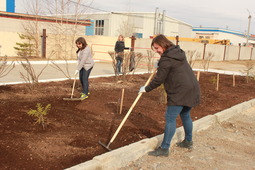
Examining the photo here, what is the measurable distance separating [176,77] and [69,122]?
192 cm

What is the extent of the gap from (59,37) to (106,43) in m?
3.55

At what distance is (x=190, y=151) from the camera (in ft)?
12.6

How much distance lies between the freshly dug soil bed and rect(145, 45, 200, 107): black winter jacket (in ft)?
3.14

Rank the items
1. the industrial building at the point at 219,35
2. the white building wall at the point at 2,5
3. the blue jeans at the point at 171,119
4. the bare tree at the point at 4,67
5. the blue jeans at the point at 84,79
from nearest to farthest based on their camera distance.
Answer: the blue jeans at the point at 171,119 < the bare tree at the point at 4,67 < the blue jeans at the point at 84,79 < the white building wall at the point at 2,5 < the industrial building at the point at 219,35

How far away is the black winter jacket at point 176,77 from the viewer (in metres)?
3.28

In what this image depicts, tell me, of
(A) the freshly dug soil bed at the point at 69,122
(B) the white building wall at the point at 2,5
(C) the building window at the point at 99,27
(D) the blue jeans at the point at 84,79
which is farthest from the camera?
(C) the building window at the point at 99,27

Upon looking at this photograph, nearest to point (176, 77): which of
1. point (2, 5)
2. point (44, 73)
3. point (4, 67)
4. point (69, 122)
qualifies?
point (69, 122)

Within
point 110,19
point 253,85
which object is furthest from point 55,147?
point 110,19

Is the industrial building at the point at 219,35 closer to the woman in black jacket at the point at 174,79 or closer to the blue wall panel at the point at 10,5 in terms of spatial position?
the blue wall panel at the point at 10,5

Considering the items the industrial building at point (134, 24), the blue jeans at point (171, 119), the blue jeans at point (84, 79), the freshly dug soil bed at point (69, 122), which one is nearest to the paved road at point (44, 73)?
the freshly dug soil bed at point (69, 122)

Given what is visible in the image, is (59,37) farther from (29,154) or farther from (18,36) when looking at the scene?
(29,154)

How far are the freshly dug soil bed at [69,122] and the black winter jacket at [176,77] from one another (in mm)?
958

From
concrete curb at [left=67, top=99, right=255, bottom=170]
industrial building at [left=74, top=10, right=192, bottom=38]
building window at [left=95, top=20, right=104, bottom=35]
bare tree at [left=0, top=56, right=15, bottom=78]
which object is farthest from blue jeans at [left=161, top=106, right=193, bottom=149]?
building window at [left=95, top=20, right=104, bottom=35]

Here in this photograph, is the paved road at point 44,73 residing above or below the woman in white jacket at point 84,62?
below
